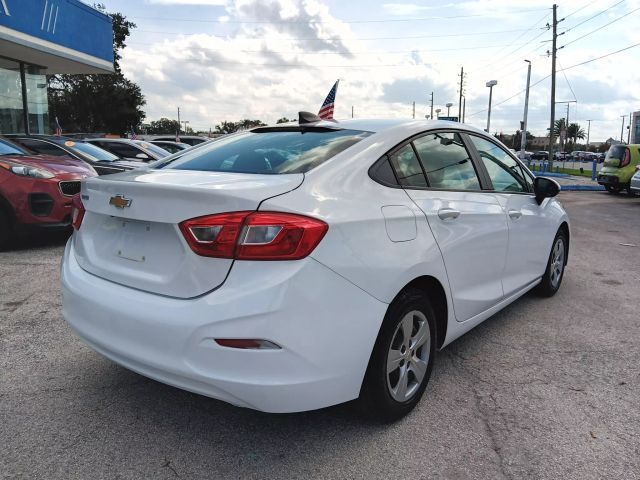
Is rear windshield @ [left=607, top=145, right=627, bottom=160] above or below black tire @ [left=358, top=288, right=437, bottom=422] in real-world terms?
above

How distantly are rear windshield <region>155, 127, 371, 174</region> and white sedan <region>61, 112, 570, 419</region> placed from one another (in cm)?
2

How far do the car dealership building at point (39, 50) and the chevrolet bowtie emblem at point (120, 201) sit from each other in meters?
15.4

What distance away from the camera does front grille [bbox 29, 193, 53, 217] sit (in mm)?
6270

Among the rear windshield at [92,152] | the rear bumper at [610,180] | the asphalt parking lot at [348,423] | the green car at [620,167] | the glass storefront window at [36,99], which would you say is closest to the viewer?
the asphalt parking lot at [348,423]

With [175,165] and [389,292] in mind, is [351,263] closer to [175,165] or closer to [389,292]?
[389,292]

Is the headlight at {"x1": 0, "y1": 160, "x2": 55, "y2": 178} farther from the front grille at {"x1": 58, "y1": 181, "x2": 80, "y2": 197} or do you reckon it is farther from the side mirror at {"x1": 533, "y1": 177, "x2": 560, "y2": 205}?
the side mirror at {"x1": 533, "y1": 177, "x2": 560, "y2": 205}

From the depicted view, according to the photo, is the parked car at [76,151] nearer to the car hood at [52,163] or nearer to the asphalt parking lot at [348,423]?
the car hood at [52,163]

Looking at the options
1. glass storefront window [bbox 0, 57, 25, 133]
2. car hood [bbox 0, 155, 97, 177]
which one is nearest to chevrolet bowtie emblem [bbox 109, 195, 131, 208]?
car hood [bbox 0, 155, 97, 177]

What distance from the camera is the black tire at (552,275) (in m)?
4.75

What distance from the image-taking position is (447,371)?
3.31 m

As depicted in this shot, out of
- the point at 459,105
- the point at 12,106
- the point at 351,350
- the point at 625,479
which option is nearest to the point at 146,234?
the point at 351,350

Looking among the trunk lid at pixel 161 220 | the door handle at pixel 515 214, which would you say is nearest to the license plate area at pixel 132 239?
the trunk lid at pixel 161 220

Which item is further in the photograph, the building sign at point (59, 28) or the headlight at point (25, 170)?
the building sign at point (59, 28)

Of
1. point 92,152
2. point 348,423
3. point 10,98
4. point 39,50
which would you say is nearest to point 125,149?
point 92,152
